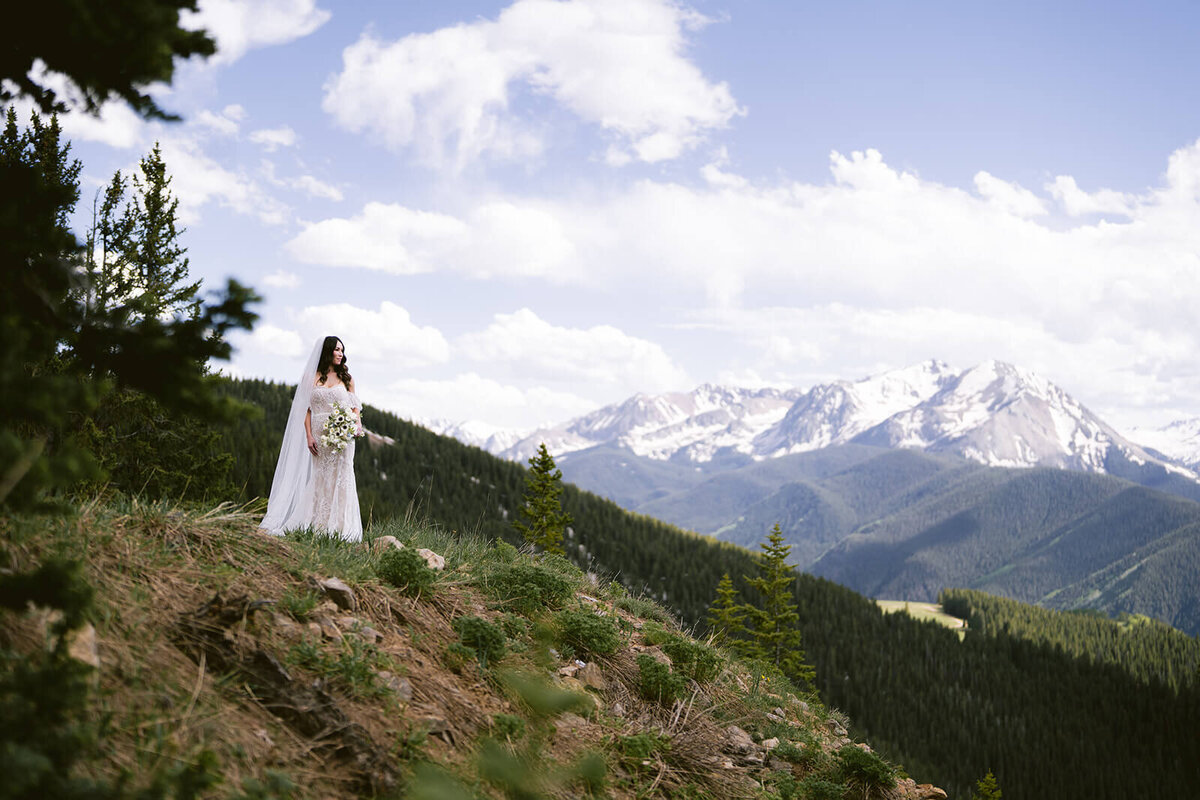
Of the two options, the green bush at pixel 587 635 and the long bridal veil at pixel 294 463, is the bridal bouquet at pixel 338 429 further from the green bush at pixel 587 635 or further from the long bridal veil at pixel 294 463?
Result: the green bush at pixel 587 635

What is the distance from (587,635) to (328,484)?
6537 mm

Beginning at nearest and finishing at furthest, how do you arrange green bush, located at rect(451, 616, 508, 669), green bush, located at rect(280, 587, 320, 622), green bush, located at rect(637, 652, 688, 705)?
green bush, located at rect(280, 587, 320, 622) < green bush, located at rect(451, 616, 508, 669) < green bush, located at rect(637, 652, 688, 705)

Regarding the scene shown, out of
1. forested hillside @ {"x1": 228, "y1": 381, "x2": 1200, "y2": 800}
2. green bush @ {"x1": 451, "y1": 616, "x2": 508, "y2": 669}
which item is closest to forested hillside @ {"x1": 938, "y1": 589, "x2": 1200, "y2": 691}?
forested hillside @ {"x1": 228, "y1": 381, "x2": 1200, "y2": 800}

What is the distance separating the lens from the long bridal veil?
1153cm

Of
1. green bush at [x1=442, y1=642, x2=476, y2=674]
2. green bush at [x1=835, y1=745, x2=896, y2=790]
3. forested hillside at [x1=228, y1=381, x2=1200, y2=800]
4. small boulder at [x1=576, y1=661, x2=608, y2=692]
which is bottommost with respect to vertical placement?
forested hillside at [x1=228, y1=381, x2=1200, y2=800]

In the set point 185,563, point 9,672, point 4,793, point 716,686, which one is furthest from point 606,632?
point 4,793

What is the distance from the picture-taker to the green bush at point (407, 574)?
20.9 ft

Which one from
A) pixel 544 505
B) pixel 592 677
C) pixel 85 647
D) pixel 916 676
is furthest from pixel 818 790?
pixel 916 676

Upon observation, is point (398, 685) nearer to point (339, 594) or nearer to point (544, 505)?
point (339, 594)

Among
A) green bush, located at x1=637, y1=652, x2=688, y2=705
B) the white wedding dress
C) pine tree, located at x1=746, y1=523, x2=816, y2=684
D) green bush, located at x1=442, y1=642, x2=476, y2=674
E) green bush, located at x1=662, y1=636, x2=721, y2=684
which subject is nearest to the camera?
green bush, located at x1=442, y1=642, x2=476, y2=674

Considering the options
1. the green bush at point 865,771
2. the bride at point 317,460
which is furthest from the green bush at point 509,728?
the bride at point 317,460

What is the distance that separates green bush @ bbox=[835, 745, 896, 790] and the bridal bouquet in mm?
8625

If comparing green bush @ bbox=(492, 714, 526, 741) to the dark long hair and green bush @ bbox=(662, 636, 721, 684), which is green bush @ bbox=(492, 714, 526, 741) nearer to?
green bush @ bbox=(662, 636, 721, 684)

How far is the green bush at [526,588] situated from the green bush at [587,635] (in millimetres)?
433
